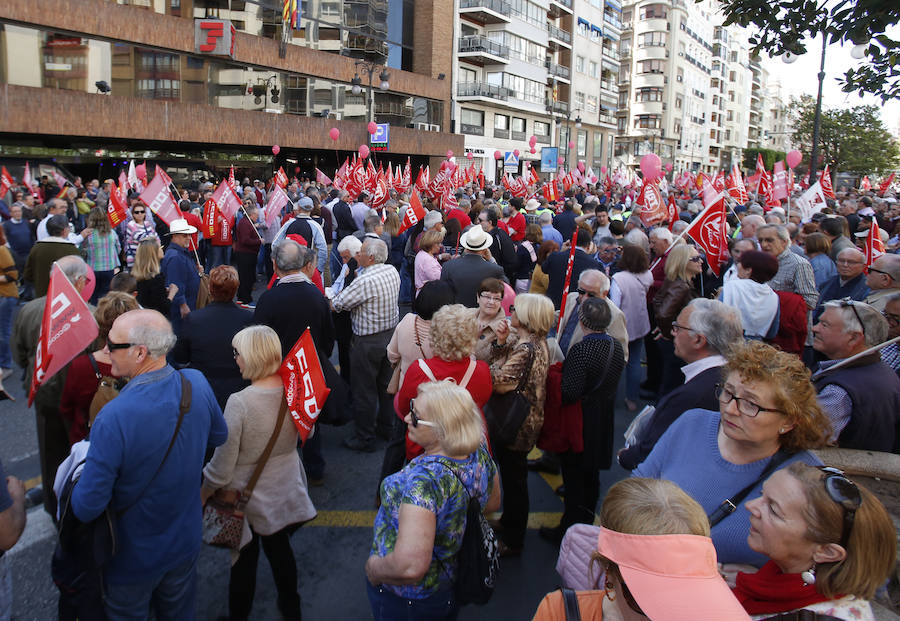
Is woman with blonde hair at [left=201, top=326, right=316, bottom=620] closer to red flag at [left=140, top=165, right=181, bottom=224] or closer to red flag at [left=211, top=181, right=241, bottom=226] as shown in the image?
red flag at [left=140, top=165, right=181, bottom=224]

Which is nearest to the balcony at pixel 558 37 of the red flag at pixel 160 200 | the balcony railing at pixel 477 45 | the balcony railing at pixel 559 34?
the balcony railing at pixel 559 34

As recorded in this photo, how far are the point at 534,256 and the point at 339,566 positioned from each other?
5.72 m

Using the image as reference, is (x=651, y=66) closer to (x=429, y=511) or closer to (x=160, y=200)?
(x=160, y=200)

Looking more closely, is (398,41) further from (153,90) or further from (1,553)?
(1,553)

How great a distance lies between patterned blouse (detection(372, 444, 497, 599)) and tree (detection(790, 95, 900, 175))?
57.3 meters

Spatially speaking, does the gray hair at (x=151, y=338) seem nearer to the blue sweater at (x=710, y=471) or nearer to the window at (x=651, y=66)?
the blue sweater at (x=710, y=471)

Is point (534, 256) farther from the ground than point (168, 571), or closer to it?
farther from the ground

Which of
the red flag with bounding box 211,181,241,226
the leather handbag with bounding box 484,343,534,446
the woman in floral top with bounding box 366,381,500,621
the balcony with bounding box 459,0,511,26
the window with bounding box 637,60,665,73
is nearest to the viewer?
the woman in floral top with bounding box 366,381,500,621

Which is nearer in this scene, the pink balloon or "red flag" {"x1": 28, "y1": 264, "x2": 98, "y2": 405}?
"red flag" {"x1": 28, "y1": 264, "x2": 98, "y2": 405}

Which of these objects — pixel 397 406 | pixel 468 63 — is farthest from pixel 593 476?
pixel 468 63

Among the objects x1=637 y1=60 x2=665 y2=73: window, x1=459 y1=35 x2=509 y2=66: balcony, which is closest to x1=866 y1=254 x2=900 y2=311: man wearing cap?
x1=459 y1=35 x2=509 y2=66: balcony

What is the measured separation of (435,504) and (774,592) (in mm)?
1107

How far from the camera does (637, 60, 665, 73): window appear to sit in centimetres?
7194

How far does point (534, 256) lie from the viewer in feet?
28.1
